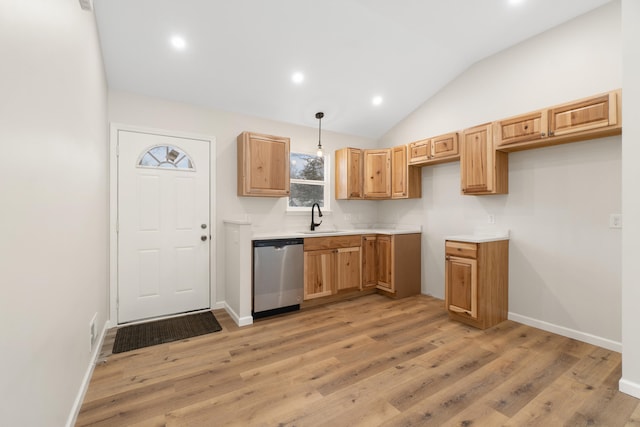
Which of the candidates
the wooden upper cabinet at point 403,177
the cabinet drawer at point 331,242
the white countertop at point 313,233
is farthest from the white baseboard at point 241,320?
the wooden upper cabinet at point 403,177

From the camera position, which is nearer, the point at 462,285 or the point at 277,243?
the point at 462,285

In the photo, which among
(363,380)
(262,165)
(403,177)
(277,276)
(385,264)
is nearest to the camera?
(363,380)

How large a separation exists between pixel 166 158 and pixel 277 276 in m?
1.94

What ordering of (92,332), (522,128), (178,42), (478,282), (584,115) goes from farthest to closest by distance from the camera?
1. (478,282)
2. (522,128)
3. (178,42)
4. (584,115)
5. (92,332)

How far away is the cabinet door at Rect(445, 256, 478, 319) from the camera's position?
3092mm

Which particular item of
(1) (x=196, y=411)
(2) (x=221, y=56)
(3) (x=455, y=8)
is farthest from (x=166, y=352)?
(3) (x=455, y=8)

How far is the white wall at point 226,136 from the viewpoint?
131 inches

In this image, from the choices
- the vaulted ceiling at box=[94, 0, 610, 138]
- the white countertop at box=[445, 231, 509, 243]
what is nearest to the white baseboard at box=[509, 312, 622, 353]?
the white countertop at box=[445, 231, 509, 243]

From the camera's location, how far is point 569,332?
291 centimetres

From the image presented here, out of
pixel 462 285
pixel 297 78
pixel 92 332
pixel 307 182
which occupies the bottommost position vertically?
pixel 92 332

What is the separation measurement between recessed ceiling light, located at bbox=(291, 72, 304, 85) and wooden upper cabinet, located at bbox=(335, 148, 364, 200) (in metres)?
1.35

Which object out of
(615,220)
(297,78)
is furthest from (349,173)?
(615,220)

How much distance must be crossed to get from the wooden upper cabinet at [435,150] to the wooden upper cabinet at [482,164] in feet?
0.51

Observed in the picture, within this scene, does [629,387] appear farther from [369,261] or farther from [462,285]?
[369,261]
